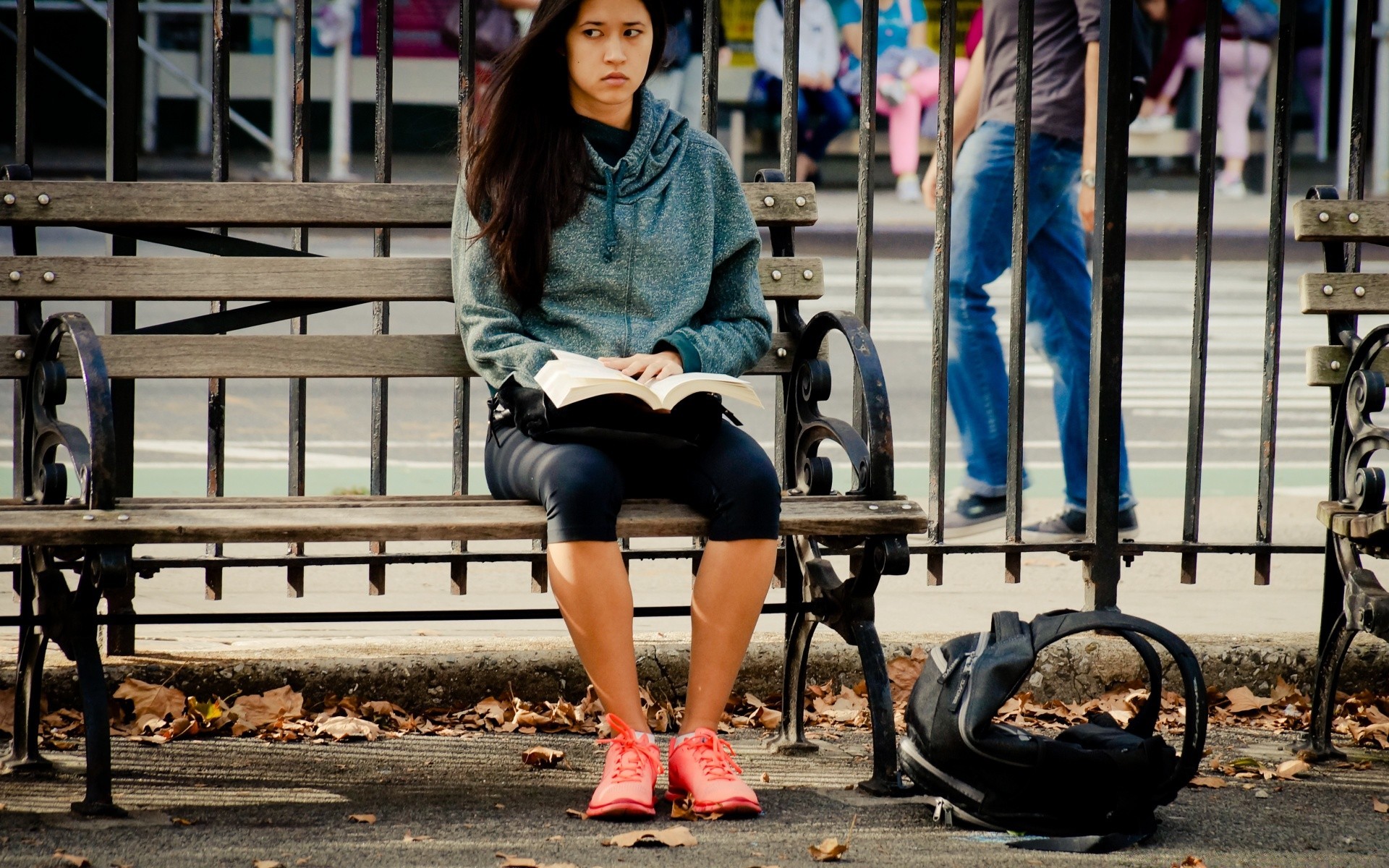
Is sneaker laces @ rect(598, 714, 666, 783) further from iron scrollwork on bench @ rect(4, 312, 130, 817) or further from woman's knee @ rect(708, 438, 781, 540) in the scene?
iron scrollwork on bench @ rect(4, 312, 130, 817)

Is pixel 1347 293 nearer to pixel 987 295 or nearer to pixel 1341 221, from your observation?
pixel 1341 221

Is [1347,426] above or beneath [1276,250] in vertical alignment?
beneath

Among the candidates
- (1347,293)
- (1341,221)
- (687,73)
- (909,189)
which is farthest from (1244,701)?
(687,73)

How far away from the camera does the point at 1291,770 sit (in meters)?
3.52

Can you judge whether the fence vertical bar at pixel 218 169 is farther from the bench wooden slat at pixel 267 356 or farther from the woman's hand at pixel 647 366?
the woman's hand at pixel 647 366

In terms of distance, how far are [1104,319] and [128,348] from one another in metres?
2.24

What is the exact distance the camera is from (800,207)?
388 centimetres

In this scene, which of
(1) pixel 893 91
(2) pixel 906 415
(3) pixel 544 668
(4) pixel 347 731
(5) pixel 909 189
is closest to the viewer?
(4) pixel 347 731

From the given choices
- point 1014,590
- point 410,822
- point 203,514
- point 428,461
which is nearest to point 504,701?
point 410,822

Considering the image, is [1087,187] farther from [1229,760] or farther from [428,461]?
[428,461]

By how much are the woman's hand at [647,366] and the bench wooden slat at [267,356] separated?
477 millimetres

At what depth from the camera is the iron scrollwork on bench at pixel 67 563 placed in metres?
2.95

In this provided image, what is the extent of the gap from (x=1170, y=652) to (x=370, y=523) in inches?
58.4

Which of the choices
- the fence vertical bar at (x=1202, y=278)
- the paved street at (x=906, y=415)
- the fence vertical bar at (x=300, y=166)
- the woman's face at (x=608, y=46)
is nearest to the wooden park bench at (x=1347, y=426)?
the fence vertical bar at (x=1202, y=278)
